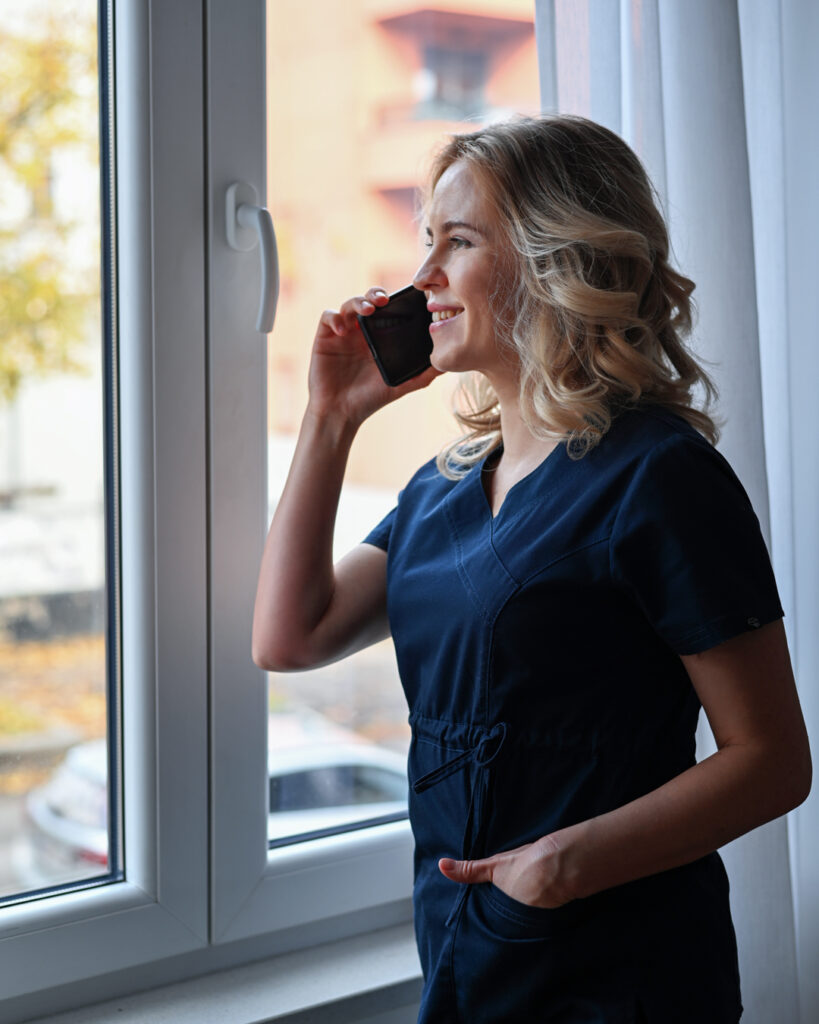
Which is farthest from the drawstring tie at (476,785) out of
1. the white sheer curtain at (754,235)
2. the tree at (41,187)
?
the tree at (41,187)

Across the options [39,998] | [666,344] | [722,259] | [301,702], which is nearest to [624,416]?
[666,344]

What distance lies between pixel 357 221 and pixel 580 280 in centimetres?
47

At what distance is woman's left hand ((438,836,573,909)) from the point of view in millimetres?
942

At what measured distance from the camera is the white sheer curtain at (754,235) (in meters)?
1.28

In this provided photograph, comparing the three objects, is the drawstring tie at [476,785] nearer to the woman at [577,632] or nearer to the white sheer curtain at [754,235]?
the woman at [577,632]

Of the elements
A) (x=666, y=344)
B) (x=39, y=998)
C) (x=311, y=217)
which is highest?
(x=311, y=217)

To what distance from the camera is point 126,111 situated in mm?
1199

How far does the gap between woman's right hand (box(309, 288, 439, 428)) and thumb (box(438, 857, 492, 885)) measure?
53 cm

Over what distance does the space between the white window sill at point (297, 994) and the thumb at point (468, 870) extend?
0.38 metres

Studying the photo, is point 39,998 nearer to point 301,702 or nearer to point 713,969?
point 301,702

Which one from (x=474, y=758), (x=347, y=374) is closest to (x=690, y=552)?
(x=474, y=758)

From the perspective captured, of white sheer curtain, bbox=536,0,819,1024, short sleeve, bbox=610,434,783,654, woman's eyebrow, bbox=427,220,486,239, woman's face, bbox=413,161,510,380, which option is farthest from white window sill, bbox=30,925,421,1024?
woman's eyebrow, bbox=427,220,486,239

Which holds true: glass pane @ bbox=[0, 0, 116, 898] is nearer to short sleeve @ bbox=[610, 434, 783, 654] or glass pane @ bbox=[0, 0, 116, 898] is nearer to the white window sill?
the white window sill

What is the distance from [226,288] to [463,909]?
2.41 feet
